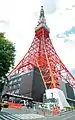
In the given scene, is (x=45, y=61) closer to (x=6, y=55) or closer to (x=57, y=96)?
(x=57, y=96)

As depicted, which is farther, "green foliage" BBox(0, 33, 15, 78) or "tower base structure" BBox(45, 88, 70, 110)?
"tower base structure" BBox(45, 88, 70, 110)

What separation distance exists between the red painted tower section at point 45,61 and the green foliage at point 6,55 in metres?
33.0

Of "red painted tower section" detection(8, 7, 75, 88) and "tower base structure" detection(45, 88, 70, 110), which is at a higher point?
"red painted tower section" detection(8, 7, 75, 88)

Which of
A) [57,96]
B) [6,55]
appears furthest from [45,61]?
[6,55]

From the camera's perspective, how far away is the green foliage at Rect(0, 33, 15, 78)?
1451 centimetres

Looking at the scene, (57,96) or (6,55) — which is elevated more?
(6,55)

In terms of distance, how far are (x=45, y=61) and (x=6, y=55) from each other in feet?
150

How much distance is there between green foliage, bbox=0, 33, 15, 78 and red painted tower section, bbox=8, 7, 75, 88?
3295cm

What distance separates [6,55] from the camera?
14.7 m

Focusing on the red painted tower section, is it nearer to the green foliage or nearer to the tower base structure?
the tower base structure

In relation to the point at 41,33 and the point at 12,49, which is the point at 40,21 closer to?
the point at 41,33

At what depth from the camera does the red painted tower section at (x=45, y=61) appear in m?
53.5

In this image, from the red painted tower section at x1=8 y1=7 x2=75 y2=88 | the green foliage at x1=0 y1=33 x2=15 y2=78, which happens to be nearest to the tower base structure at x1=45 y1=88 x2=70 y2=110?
the red painted tower section at x1=8 y1=7 x2=75 y2=88

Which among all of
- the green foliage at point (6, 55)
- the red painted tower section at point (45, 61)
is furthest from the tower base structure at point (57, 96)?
the green foliage at point (6, 55)
